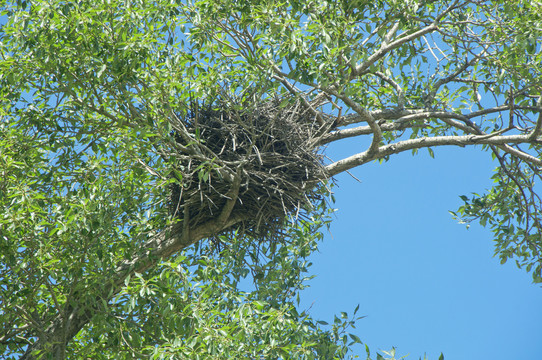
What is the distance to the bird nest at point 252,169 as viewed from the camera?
5.53 m

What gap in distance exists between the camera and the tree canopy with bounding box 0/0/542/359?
4.96m

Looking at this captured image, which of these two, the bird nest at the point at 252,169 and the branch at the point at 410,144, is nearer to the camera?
the bird nest at the point at 252,169

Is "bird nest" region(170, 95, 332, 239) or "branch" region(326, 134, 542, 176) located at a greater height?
"branch" region(326, 134, 542, 176)

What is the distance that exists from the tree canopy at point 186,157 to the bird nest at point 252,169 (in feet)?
0.06

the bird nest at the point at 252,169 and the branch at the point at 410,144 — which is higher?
the branch at the point at 410,144

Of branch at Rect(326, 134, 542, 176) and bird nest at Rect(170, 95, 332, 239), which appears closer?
bird nest at Rect(170, 95, 332, 239)

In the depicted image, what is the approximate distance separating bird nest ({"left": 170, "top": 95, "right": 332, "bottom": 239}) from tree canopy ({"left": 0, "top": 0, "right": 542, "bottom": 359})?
0.06 ft

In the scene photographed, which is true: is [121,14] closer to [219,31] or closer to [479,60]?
[219,31]

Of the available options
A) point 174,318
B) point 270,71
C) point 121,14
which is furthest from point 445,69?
point 174,318

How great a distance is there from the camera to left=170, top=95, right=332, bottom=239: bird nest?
5.53m

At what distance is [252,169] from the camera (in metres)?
5.53

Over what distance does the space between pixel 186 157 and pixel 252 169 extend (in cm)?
56

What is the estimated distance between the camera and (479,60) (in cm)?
699

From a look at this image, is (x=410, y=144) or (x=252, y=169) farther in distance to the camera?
(x=410, y=144)
